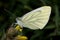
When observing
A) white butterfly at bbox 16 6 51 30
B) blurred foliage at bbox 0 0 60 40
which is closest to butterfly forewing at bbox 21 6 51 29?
white butterfly at bbox 16 6 51 30

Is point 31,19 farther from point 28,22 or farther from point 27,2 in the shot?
point 27,2

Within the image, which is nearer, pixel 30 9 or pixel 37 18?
pixel 37 18

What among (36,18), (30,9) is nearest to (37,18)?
(36,18)

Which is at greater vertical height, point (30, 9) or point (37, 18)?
point (30, 9)

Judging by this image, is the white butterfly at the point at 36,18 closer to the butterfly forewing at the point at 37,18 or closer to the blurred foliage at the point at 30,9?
the butterfly forewing at the point at 37,18

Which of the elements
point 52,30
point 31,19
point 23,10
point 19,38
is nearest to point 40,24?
point 31,19

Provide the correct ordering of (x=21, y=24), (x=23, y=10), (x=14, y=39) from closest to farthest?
(x=14, y=39), (x=21, y=24), (x=23, y=10)

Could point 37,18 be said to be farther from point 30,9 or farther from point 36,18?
point 30,9
